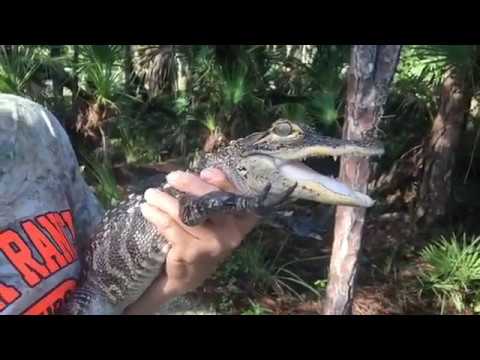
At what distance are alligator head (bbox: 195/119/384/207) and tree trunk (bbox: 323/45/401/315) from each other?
914 millimetres

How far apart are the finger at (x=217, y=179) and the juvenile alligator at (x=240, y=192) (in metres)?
0.06

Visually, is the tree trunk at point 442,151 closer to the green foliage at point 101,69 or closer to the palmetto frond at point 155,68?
the palmetto frond at point 155,68

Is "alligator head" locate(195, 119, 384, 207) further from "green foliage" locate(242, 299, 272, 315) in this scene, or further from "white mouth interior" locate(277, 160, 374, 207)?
"green foliage" locate(242, 299, 272, 315)

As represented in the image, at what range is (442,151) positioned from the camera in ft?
15.0

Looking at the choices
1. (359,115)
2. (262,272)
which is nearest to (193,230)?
(359,115)

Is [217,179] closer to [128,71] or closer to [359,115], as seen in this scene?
[359,115]

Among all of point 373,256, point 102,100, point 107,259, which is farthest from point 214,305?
point 107,259

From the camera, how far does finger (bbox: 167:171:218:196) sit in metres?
1.40

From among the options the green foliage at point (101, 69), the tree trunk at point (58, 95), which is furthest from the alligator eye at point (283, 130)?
the tree trunk at point (58, 95)

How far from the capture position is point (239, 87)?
4.60m

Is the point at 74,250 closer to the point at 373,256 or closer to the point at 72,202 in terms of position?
the point at 72,202

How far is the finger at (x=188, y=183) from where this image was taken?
1.40 metres

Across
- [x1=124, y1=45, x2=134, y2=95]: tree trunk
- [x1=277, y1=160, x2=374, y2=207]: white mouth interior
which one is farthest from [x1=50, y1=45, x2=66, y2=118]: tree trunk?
[x1=277, y1=160, x2=374, y2=207]: white mouth interior

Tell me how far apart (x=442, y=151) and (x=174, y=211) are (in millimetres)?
3641
